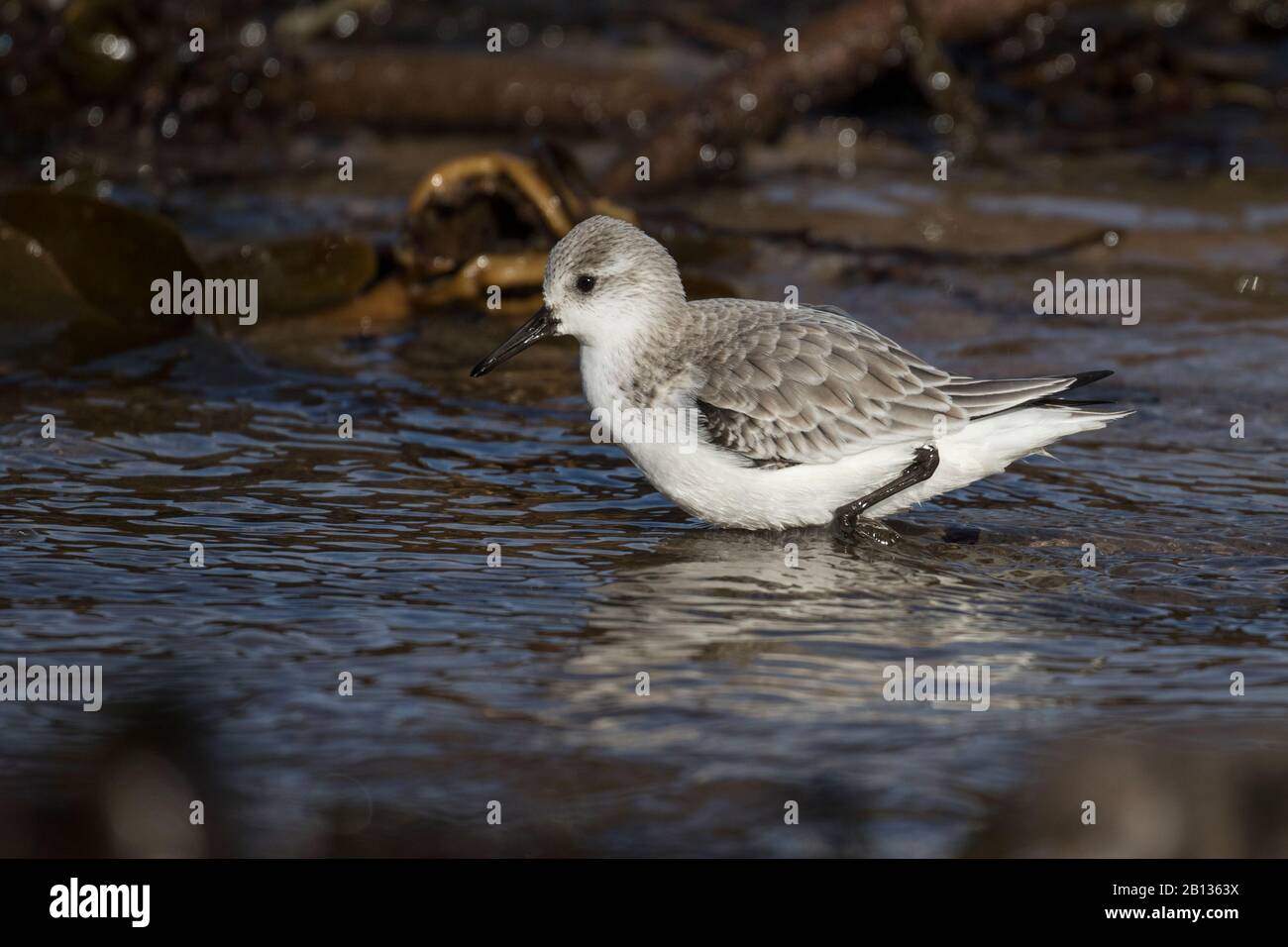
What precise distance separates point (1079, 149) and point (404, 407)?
6592mm

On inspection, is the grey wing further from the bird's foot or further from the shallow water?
the shallow water

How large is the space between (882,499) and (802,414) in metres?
0.42

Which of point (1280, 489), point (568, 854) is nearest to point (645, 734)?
point (568, 854)

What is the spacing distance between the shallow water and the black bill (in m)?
0.49

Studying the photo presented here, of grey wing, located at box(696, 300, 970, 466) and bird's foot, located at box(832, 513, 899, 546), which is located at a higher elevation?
grey wing, located at box(696, 300, 970, 466)

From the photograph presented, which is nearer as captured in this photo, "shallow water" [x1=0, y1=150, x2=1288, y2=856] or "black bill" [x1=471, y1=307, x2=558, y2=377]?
"shallow water" [x1=0, y1=150, x2=1288, y2=856]

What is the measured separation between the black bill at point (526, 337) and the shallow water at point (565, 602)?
19.2 inches

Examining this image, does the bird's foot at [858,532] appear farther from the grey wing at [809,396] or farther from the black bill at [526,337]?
the black bill at [526,337]

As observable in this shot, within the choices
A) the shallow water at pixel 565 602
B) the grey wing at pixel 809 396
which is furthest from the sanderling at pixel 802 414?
the shallow water at pixel 565 602

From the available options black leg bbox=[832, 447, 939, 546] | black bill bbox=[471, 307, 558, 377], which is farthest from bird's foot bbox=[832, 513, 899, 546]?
black bill bbox=[471, 307, 558, 377]

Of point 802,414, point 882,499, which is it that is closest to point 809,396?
point 802,414

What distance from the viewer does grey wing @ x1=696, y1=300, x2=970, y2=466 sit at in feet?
19.9

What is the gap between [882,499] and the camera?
A: 6188mm
